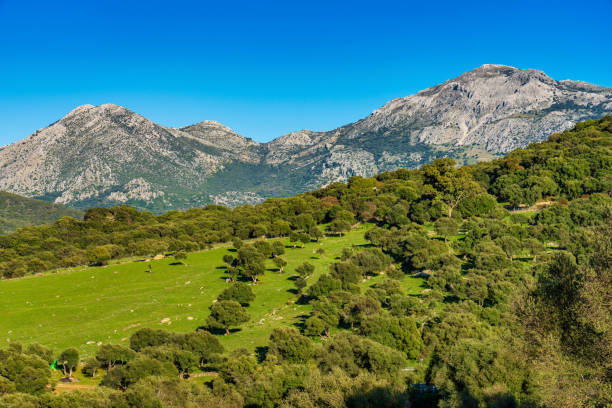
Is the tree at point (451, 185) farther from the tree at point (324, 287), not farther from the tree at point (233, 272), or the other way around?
the tree at point (233, 272)

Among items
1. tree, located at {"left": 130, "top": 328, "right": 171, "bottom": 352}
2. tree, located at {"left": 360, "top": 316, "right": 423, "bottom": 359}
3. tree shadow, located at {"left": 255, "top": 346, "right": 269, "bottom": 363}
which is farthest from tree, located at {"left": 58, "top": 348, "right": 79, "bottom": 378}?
tree, located at {"left": 360, "top": 316, "right": 423, "bottom": 359}

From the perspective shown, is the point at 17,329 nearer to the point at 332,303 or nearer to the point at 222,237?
the point at 332,303

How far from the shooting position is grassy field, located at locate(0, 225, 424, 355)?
56.1 m

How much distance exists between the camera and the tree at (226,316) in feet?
174

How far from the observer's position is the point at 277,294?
225 feet

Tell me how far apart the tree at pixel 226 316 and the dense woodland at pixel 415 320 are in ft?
0.65

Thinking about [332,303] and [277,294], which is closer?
[332,303]

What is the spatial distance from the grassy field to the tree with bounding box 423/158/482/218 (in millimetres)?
33033

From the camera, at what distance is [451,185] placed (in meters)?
110

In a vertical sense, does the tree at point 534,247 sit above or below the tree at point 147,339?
above

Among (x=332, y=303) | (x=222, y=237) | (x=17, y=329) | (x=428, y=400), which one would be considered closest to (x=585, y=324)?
(x=428, y=400)

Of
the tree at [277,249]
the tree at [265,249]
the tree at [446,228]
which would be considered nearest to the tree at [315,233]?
the tree at [277,249]

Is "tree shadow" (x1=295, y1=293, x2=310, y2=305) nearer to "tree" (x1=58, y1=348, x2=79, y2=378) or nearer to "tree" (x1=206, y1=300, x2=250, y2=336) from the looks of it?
"tree" (x1=206, y1=300, x2=250, y2=336)

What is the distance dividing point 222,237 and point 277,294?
51.8 m
